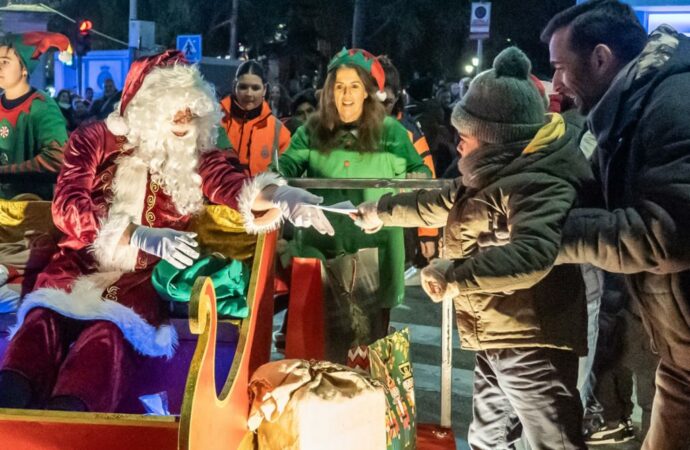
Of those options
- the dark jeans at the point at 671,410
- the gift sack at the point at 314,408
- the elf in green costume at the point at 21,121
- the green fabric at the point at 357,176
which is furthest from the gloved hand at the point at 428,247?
the elf in green costume at the point at 21,121

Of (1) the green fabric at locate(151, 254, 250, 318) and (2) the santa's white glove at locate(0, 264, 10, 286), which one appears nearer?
(1) the green fabric at locate(151, 254, 250, 318)

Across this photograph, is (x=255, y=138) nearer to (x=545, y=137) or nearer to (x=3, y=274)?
(x=3, y=274)

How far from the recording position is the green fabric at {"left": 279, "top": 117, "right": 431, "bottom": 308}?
12.9 feet

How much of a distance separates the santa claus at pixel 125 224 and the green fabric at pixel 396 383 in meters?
0.54

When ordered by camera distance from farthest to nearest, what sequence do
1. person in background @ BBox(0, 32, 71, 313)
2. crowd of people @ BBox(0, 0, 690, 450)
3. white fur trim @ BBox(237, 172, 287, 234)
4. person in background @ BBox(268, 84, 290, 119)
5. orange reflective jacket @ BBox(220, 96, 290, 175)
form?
person in background @ BBox(268, 84, 290, 119) → orange reflective jacket @ BBox(220, 96, 290, 175) → person in background @ BBox(0, 32, 71, 313) → white fur trim @ BBox(237, 172, 287, 234) → crowd of people @ BBox(0, 0, 690, 450)

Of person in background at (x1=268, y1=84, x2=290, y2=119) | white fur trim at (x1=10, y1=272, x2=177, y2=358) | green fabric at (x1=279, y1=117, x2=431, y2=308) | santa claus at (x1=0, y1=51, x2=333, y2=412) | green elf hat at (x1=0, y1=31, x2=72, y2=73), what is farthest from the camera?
person in background at (x1=268, y1=84, x2=290, y2=119)

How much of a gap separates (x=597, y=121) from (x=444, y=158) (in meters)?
5.48

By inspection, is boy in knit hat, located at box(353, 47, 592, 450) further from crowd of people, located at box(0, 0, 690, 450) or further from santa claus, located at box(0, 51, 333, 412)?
santa claus, located at box(0, 51, 333, 412)

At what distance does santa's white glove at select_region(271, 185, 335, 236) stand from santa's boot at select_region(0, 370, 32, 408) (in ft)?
3.77

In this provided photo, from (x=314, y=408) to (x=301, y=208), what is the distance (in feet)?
2.62

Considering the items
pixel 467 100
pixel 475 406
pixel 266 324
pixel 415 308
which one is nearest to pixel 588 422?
pixel 475 406

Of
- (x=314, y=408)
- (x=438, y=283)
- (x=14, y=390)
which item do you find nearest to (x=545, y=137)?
(x=438, y=283)

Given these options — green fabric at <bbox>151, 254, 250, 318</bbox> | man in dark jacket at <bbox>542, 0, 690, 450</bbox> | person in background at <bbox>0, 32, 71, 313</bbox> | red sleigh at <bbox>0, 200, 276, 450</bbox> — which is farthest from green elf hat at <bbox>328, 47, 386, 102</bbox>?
person in background at <bbox>0, 32, 71, 313</bbox>

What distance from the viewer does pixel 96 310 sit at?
9.84ft
